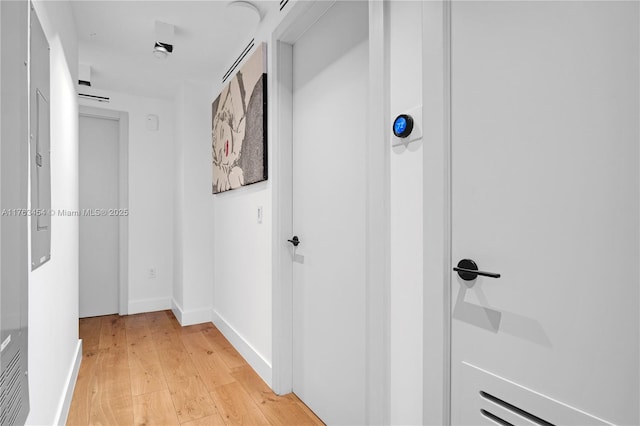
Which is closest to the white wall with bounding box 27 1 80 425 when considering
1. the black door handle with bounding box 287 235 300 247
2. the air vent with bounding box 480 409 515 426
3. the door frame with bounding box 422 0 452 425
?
the black door handle with bounding box 287 235 300 247

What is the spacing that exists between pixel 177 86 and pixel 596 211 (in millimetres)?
3738

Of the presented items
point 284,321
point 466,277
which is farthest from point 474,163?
point 284,321

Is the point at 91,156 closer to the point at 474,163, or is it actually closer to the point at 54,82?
the point at 54,82

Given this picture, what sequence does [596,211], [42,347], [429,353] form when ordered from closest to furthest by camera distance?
[596,211] < [429,353] < [42,347]

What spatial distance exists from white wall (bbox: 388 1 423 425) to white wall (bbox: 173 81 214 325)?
2.73m

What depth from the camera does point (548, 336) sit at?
0.82 meters

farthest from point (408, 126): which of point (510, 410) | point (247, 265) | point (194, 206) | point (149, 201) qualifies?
point (149, 201)

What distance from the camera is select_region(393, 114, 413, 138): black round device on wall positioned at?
1152 mm

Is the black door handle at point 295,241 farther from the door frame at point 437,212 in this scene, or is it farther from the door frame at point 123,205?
the door frame at point 123,205

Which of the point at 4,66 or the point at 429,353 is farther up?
the point at 4,66

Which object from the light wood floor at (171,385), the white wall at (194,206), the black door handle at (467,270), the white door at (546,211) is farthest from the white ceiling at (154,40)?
the light wood floor at (171,385)

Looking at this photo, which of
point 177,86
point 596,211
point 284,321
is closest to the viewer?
point 596,211

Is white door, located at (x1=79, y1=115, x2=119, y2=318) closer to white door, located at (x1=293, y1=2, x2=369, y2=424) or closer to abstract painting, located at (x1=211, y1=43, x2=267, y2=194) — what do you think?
abstract painting, located at (x1=211, y1=43, x2=267, y2=194)

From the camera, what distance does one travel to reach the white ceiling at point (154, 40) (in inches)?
86.5
